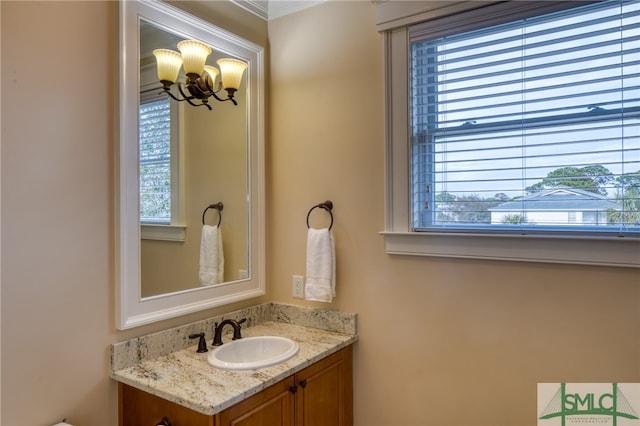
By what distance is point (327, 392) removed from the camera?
1.74 meters

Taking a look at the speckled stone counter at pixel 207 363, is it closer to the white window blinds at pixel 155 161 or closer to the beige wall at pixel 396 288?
the beige wall at pixel 396 288

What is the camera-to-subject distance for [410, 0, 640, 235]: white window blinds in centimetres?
139

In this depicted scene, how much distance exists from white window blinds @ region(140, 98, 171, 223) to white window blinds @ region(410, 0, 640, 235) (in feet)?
3.59

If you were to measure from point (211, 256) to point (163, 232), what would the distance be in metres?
0.29

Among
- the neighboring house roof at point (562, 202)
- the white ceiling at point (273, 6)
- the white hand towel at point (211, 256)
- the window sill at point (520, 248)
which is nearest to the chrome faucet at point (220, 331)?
the white hand towel at point (211, 256)

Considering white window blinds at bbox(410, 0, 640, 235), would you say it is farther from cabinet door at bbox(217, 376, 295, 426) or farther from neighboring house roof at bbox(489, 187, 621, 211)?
cabinet door at bbox(217, 376, 295, 426)

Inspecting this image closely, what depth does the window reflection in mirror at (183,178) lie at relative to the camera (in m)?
1.60

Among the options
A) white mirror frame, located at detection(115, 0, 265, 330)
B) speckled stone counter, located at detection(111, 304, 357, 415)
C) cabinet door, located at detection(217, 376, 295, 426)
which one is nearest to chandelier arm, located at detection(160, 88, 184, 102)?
white mirror frame, located at detection(115, 0, 265, 330)

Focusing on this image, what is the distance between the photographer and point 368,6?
1.85m

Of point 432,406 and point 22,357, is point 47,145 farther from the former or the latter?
point 432,406

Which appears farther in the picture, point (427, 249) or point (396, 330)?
point (396, 330)

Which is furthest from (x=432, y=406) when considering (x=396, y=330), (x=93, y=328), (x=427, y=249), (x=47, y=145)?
(x=47, y=145)

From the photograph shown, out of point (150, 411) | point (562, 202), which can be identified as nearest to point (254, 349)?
point (150, 411)

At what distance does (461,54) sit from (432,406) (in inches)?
Result: 61.2
